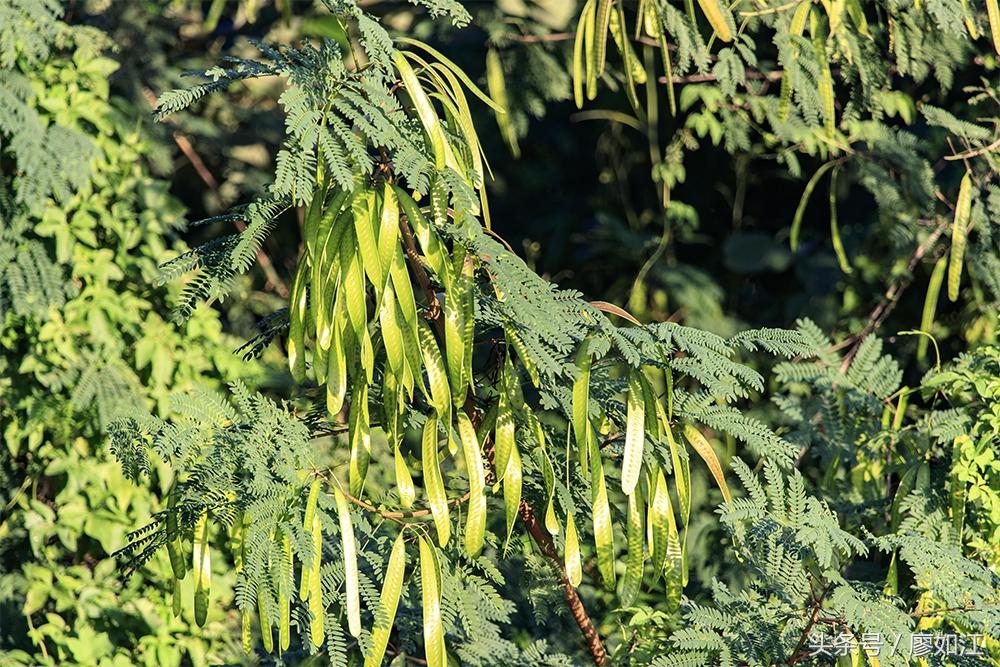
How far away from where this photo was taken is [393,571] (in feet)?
5.19

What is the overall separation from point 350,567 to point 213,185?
2881 mm

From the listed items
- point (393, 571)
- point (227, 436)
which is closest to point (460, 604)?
point (393, 571)

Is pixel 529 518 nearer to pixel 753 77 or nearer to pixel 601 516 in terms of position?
pixel 601 516

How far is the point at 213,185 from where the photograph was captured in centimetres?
415

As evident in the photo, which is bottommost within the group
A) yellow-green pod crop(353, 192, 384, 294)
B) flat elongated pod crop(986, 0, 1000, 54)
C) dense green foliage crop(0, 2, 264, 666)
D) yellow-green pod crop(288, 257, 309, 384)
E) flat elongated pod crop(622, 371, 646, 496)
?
dense green foliage crop(0, 2, 264, 666)

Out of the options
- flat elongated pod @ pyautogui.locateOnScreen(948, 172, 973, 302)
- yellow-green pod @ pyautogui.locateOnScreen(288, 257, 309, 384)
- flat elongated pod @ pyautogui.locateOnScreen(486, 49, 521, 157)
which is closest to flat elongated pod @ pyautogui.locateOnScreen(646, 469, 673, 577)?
yellow-green pod @ pyautogui.locateOnScreen(288, 257, 309, 384)

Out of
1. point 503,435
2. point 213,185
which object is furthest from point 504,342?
point 213,185

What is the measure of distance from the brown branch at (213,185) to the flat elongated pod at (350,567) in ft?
8.23

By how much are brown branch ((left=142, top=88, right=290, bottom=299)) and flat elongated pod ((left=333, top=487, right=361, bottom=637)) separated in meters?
2.51

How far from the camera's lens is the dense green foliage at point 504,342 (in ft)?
5.18

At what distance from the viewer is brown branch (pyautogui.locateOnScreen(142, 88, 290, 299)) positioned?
396 cm

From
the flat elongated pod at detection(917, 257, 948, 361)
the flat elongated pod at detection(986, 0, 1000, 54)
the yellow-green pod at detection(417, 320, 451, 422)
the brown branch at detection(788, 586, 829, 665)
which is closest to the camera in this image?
the yellow-green pod at detection(417, 320, 451, 422)

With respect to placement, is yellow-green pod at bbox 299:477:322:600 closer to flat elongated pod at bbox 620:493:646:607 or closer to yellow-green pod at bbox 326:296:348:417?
yellow-green pod at bbox 326:296:348:417

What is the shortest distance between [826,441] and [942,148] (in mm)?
1231
